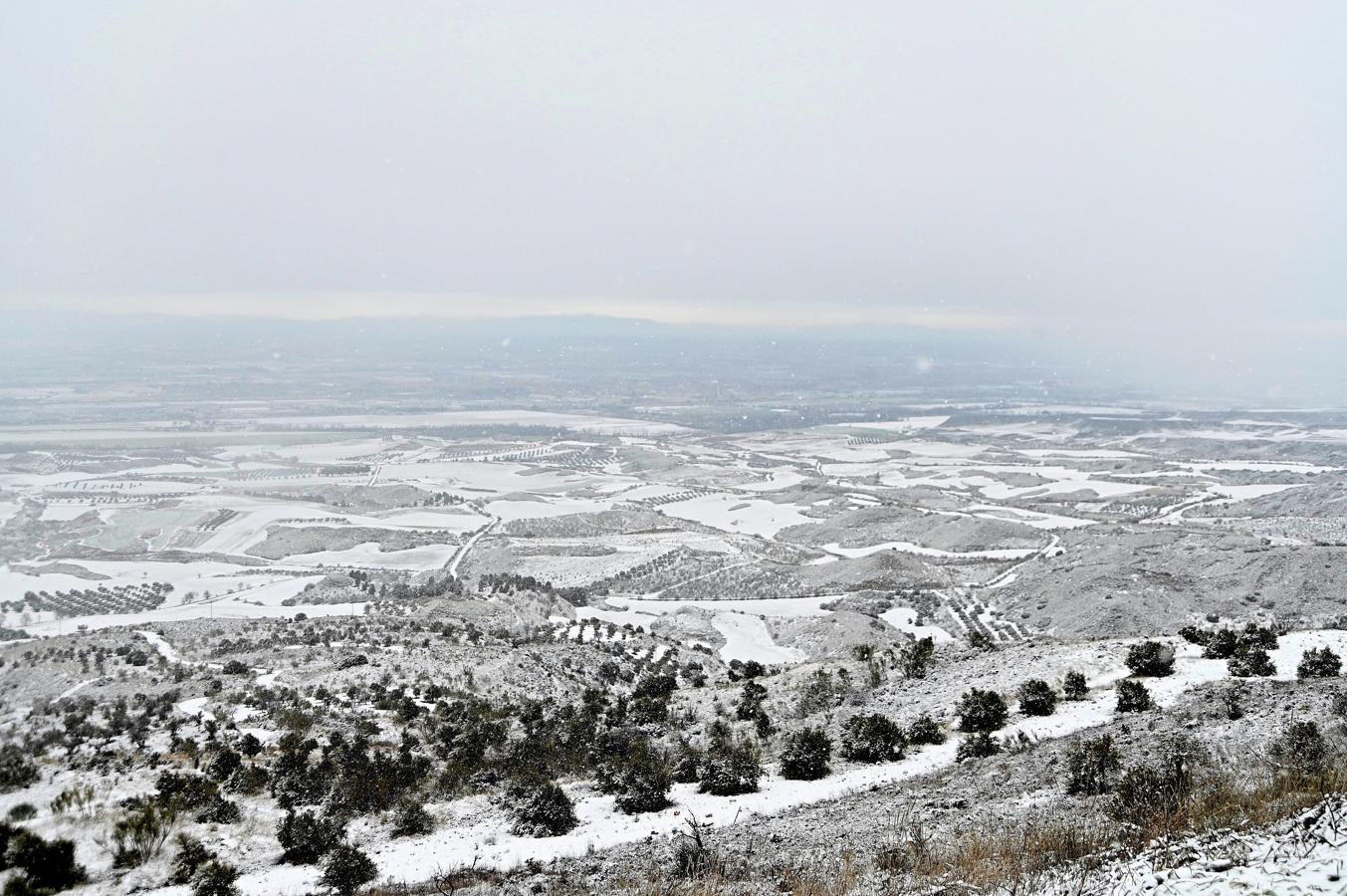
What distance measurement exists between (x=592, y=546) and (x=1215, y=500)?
5129 centimetres

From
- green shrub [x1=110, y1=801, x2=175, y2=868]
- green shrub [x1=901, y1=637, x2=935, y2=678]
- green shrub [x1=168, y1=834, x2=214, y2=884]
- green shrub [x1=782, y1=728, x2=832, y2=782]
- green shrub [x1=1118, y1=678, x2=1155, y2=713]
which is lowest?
green shrub [x1=901, y1=637, x2=935, y2=678]

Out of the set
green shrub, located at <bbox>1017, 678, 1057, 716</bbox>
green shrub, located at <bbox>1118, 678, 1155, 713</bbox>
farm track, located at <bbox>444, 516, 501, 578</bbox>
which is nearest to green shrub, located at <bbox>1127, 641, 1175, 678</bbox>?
green shrub, located at <bbox>1118, 678, 1155, 713</bbox>

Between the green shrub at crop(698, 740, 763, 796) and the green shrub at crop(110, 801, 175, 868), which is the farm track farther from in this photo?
the green shrub at crop(698, 740, 763, 796)

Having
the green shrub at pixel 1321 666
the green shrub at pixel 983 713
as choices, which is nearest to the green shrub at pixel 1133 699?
the green shrub at pixel 983 713

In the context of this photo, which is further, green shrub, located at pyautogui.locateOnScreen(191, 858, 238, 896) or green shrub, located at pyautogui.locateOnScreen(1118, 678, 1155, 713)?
green shrub, located at pyautogui.locateOnScreen(1118, 678, 1155, 713)

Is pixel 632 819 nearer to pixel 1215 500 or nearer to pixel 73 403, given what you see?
pixel 1215 500

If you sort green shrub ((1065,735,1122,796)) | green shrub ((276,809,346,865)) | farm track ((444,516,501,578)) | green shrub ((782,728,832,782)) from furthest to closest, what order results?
farm track ((444,516,501,578))
green shrub ((782,728,832,782))
green shrub ((276,809,346,865))
green shrub ((1065,735,1122,796))

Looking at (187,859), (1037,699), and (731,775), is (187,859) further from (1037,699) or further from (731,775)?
(1037,699)

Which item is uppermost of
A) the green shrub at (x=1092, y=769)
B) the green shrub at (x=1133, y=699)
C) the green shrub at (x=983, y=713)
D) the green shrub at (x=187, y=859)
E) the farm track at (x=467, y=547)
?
the green shrub at (x=1092, y=769)

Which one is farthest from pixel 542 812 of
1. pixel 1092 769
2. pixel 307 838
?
pixel 1092 769

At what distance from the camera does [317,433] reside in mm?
100938

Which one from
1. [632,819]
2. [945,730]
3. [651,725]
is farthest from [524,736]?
[945,730]

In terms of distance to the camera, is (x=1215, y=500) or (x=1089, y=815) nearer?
(x=1089, y=815)

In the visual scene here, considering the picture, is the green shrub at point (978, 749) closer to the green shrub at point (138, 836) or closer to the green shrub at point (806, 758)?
the green shrub at point (806, 758)
